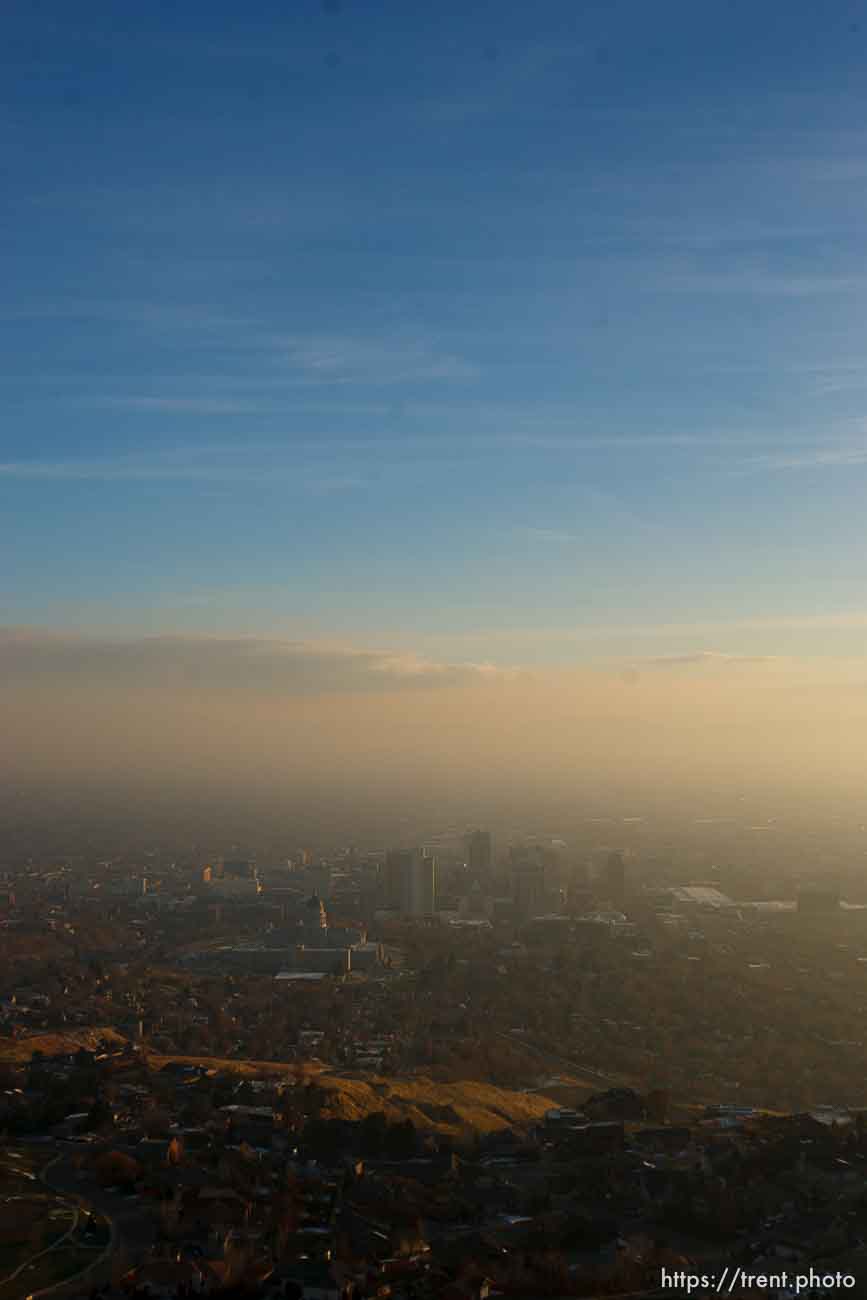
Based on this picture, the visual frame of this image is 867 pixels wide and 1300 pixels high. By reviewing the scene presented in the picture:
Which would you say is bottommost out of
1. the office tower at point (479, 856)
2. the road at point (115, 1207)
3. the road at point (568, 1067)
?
the road at point (568, 1067)

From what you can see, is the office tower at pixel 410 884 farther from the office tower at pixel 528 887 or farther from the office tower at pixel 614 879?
the office tower at pixel 614 879

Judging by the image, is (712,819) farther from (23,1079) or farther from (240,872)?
(23,1079)

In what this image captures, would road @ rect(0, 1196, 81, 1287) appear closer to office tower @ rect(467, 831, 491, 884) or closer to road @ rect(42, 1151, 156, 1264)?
road @ rect(42, 1151, 156, 1264)

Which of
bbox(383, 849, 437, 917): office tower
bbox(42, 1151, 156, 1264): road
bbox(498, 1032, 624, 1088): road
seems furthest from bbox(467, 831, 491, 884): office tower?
bbox(42, 1151, 156, 1264): road

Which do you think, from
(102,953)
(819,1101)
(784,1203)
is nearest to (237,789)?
(102,953)

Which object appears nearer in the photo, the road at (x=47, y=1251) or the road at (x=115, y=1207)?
the road at (x=47, y=1251)

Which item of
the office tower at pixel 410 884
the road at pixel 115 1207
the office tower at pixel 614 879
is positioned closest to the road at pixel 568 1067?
the road at pixel 115 1207

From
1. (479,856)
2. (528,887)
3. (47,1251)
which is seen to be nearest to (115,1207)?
(47,1251)

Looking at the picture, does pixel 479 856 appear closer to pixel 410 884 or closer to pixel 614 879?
pixel 614 879

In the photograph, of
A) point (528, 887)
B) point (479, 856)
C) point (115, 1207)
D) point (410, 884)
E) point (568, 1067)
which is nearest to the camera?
point (115, 1207)

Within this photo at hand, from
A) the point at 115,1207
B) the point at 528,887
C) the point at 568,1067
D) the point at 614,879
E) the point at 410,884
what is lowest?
the point at 568,1067

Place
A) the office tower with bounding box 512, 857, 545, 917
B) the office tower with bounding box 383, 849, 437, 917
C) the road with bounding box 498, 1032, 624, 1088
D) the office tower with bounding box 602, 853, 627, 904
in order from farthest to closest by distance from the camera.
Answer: the office tower with bounding box 602, 853, 627, 904 → the office tower with bounding box 383, 849, 437, 917 → the office tower with bounding box 512, 857, 545, 917 → the road with bounding box 498, 1032, 624, 1088
